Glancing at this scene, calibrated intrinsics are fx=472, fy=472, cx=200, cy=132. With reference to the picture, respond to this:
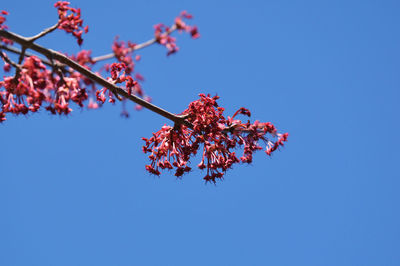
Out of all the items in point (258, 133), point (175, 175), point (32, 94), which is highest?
point (258, 133)

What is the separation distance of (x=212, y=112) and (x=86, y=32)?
279 cm

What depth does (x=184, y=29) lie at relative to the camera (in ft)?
18.0

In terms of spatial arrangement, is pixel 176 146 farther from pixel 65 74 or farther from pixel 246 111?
pixel 65 74

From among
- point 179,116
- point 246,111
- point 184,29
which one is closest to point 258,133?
point 246,111

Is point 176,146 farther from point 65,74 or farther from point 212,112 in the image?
point 65,74

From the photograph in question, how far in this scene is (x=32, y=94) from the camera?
Answer: 5.98 meters

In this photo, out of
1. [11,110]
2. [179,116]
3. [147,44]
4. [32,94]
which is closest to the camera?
[147,44]

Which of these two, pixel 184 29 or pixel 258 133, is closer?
pixel 184 29

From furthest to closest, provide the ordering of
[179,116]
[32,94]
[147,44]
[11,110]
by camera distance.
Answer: [179,116] → [11,110] → [32,94] → [147,44]

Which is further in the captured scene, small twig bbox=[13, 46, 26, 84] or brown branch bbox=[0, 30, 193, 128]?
small twig bbox=[13, 46, 26, 84]

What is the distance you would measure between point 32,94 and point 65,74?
1.61ft

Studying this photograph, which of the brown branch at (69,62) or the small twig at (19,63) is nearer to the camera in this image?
the brown branch at (69,62)

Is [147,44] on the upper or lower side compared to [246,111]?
lower

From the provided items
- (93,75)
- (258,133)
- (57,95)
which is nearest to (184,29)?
(93,75)
